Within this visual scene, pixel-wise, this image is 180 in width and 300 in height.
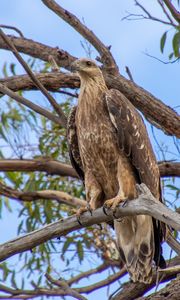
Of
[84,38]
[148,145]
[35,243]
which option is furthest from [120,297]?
[84,38]

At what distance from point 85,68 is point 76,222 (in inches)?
63.6

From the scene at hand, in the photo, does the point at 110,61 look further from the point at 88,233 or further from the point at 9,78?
the point at 88,233

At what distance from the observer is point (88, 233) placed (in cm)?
848

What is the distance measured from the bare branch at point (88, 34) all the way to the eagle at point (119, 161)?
2.52ft

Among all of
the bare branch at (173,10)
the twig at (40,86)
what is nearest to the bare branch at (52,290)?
the twig at (40,86)

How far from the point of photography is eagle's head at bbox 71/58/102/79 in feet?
21.3

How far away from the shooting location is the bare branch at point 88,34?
717 centimetres

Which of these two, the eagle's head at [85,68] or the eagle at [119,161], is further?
the eagle's head at [85,68]

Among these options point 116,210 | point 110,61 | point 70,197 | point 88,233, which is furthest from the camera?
Answer: point 88,233

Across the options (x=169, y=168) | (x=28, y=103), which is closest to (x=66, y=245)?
(x=169, y=168)

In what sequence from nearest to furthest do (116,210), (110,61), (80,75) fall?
(116,210)
(80,75)
(110,61)

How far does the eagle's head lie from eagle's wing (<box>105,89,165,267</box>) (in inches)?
11.9

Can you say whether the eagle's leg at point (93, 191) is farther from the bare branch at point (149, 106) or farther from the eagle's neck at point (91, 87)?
the bare branch at point (149, 106)

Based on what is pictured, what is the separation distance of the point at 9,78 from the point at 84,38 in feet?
2.47
